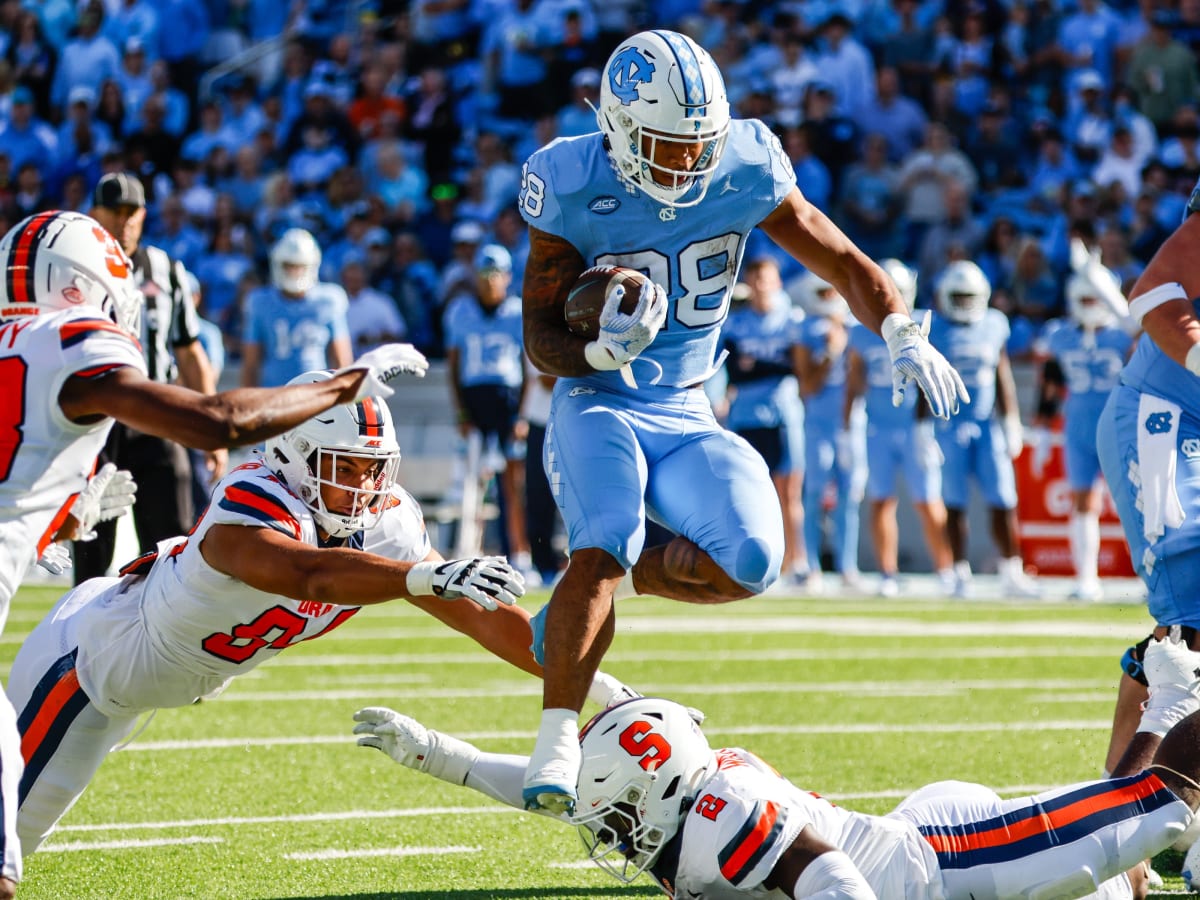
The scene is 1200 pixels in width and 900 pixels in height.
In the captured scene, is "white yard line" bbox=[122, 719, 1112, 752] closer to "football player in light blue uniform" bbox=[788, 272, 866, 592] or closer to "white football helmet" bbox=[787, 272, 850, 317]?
"football player in light blue uniform" bbox=[788, 272, 866, 592]

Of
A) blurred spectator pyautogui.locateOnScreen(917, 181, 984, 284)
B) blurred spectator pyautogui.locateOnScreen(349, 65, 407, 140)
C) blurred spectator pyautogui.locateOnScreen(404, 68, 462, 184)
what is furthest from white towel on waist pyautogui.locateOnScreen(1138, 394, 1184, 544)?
blurred spectator pyautogui.locateOnScreen(349, 65, 407, 140)

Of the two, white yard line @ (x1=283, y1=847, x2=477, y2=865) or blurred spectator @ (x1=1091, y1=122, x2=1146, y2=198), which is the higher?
blurred spectator @ (x1=1091, y1=122, x2=1146, y2=198)

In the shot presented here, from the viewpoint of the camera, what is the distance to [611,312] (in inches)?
149

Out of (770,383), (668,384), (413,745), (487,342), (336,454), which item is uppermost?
(668,384)

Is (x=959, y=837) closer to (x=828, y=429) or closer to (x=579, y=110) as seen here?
(x=828, y=429)

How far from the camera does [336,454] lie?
3.90 m

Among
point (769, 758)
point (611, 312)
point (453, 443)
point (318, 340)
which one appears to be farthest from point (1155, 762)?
point (453, 443)

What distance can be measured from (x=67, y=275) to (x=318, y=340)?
7108mm

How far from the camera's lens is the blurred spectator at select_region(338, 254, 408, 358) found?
13031mm

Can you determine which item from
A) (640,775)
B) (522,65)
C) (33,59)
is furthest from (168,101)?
(640,775)

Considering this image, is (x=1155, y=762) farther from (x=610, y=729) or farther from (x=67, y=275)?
(x=67, y=275)

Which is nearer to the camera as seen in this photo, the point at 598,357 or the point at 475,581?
the point at 475,581

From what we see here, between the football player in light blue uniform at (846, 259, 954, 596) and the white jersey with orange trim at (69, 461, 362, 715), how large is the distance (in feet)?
23.2

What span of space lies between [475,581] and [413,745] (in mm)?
675
